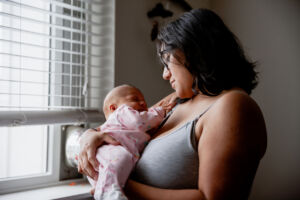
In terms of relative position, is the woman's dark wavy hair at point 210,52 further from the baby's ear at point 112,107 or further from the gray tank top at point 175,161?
the baby's ear at point 112,107

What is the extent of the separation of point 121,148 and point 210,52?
0.46m

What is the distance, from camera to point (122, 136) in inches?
41.5

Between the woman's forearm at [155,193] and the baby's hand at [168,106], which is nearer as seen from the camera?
the woman's forearm at [155,193]

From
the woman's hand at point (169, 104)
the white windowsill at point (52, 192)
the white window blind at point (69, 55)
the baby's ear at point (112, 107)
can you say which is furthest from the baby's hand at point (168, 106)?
the white windowsill at point (52, 192)

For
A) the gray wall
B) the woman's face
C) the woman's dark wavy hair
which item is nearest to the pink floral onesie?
the woman's face

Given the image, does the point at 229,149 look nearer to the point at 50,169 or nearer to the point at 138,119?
the point at 138,119

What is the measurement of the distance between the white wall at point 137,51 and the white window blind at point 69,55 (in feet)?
0.17

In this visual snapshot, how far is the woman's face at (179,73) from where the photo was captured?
1.00m

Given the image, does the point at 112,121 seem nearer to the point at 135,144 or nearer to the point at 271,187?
the point at 135,144

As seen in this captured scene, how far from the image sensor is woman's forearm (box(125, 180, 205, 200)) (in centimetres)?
83

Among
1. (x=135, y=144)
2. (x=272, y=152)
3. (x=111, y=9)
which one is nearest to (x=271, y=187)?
(x=272, y=152)

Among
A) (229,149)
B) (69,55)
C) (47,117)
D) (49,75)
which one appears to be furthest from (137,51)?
(229,149)

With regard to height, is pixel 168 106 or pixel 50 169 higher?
pixel 168 106

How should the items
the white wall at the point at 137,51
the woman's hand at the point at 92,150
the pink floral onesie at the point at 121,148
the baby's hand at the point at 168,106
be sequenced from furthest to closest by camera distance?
the white wall at the point at 137,51 → the baby's hand at the point at 168,106 → the woman's hand at the point at 92,150 → the pink floral onesie at the point at 121,148
